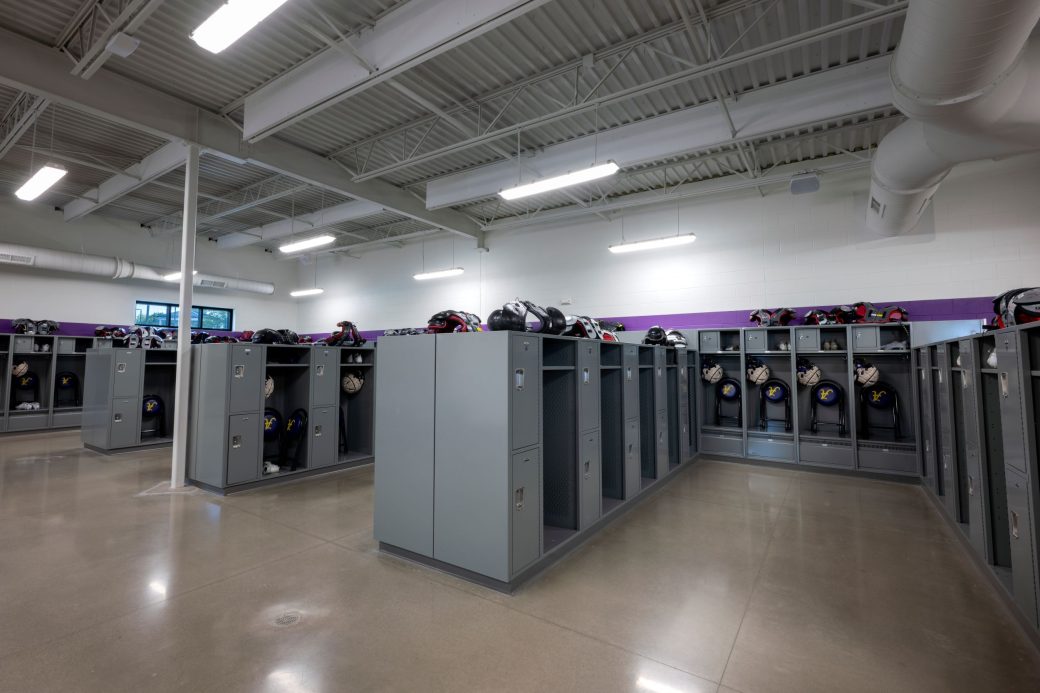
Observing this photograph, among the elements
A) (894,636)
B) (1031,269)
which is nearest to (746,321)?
(1031,269)

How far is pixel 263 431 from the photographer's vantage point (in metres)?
5.77

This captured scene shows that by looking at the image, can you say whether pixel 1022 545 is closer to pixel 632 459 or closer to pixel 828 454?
pixel 632 459

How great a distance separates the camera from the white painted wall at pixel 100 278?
1017 centimetres

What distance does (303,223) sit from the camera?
1169 centimetres

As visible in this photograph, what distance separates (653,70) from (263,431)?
6.73 m

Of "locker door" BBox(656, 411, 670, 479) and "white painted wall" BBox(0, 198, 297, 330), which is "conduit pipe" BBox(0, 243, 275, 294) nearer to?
"white painted wall" BBox(0, 198, 297, 330)

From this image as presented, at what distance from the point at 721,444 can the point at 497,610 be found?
5.79 m

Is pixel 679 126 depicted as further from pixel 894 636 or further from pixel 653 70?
pixel 894 636

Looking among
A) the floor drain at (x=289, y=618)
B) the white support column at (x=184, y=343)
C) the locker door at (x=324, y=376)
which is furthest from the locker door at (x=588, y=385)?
the white support column at (x=184, y=343)

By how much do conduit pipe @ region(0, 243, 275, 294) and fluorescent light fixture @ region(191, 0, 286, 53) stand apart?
7.87 metres

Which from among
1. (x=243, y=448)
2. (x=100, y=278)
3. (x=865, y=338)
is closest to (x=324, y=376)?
(x=243, y=448)

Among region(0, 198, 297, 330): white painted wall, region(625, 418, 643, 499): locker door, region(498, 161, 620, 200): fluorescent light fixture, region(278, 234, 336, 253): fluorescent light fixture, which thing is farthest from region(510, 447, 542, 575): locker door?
region(0, 198, 297, 330): white painted wall

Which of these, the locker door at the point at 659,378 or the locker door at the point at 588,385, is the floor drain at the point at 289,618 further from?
the locker door at the point at 659,378

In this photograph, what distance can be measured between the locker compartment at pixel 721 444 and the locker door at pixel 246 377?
6.67 metres
